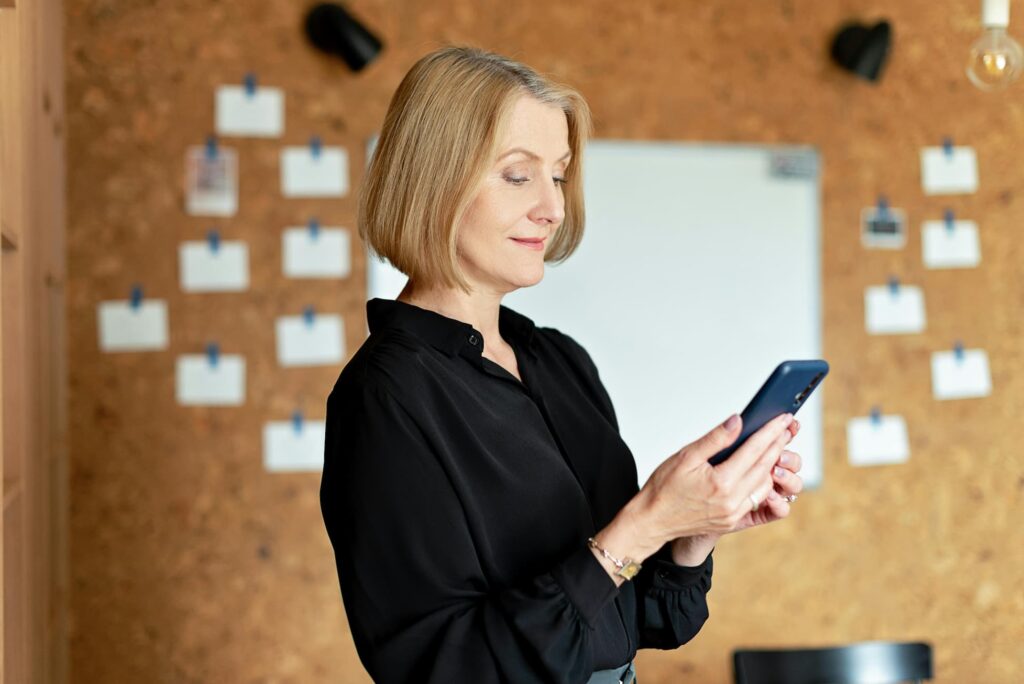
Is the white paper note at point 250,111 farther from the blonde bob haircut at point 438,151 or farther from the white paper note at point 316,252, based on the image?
the blonde bob haircut at point 438,151

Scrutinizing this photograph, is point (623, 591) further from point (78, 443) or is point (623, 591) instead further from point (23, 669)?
point (78, 443)

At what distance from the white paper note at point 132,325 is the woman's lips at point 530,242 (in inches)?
79.5

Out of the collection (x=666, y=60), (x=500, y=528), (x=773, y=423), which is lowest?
(x=500, y=528)

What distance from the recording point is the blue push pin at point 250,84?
3.15 m

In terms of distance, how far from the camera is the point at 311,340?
10.5ft

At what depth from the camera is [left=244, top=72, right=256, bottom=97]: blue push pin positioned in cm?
315

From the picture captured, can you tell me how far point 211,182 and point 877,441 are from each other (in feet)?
6.96

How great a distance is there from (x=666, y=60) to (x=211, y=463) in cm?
175

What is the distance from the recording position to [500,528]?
4.16 feet

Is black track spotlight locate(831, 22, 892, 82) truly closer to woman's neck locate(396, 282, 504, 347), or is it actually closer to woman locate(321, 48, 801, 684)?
woman locate(321, 48, 801, 684)

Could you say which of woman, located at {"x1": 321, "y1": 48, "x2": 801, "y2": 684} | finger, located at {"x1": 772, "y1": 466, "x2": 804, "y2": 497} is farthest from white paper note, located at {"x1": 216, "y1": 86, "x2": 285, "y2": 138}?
finger, located at {"x1": 772, "y1": 466, "x2": 804, "y2": 497}

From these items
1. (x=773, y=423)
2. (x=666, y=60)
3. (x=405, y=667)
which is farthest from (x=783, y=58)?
(x=405, y=667)

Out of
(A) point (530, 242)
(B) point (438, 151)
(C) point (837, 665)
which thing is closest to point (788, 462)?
(A) point (530, 242)

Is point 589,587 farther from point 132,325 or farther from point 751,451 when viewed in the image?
point 132,325
